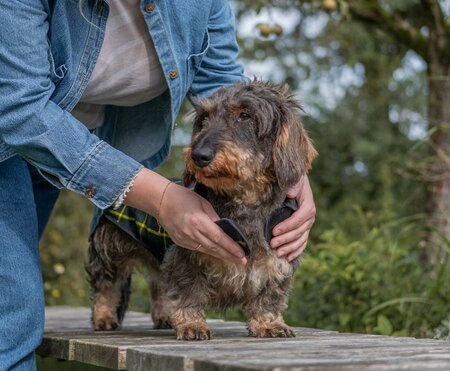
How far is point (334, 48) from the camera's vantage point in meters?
10.8

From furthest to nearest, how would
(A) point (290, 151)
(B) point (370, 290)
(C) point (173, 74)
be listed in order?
(B) point (370, 290), (C) point (173, 74), (A) point (290, 151)

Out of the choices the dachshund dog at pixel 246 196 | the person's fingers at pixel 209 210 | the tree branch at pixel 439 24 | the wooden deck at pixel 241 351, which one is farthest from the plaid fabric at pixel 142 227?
the tree branch at pixel 439 24

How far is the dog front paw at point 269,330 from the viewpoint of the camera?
11.4ft

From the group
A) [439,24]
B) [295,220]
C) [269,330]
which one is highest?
[295,220]

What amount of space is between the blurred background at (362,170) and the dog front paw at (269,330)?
900mm

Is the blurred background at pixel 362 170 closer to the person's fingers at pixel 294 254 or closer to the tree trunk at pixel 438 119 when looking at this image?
the tree trunk at pixel 438 119

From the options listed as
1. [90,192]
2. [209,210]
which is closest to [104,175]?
[90,192]

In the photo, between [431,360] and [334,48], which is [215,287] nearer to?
[431,360]

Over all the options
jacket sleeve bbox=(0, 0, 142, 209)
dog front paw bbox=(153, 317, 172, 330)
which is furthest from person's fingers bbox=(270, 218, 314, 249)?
dog front paw bbox=(153, 317, 172, 330)

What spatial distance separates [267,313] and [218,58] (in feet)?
3.58

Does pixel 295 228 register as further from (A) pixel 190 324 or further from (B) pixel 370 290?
(B) pixel 370 290

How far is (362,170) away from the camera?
429 inches

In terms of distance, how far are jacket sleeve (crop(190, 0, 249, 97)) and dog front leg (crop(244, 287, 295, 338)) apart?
88cm

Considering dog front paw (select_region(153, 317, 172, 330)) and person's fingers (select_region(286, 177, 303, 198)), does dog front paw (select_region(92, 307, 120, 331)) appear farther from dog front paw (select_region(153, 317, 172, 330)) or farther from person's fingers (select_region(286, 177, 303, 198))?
person's fingers (select_region(286, 177, 303, 198))
